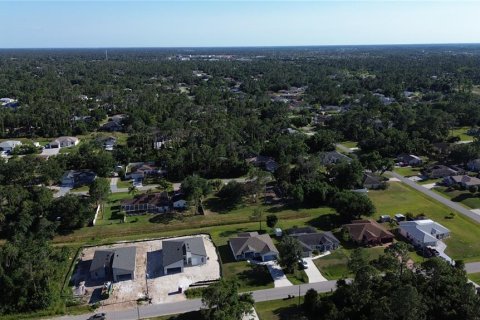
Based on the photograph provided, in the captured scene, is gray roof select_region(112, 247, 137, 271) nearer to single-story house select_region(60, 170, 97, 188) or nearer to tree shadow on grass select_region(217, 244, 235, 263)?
tree shadow on grass select_region(217, 244, 235, 263)

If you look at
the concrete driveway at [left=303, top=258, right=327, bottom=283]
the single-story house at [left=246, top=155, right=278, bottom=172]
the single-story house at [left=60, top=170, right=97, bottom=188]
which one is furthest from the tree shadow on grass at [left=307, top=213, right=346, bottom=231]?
the single-story house at [left=60, top=170, right=97, bottom=188]

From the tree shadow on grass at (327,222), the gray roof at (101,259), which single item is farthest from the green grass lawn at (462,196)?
the gray roof at (101,259)

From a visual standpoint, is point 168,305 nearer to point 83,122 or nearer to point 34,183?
point 34,183

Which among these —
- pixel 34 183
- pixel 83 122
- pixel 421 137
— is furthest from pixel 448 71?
pixel 34 183

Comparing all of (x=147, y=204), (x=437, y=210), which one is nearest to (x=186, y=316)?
(x=147, y=204)

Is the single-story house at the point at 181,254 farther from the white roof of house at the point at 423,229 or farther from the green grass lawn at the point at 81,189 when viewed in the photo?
the green grass lawn at the point at 81,189

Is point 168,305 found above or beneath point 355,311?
beneath

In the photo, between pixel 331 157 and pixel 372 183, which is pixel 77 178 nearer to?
pixel 331 157
